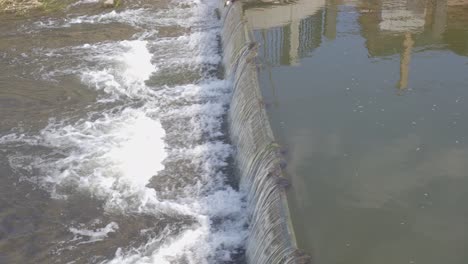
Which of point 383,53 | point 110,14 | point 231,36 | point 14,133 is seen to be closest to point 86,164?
point 14,133

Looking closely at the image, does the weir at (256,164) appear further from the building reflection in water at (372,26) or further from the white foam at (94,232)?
the white foam at (94,232)

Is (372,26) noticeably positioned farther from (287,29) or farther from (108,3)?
(108,3)

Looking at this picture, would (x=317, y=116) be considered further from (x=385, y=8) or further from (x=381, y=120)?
(x=385, y=8)

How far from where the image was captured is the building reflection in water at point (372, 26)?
1016 cm

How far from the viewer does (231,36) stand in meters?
11.2

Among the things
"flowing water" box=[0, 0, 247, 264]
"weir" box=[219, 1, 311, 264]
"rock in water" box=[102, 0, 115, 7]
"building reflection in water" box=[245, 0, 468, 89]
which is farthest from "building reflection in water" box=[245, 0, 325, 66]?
"rock in water" box=[102, 0, 115, 7]

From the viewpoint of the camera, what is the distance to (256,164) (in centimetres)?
702

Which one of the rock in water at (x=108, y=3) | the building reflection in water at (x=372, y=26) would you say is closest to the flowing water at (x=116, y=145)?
the rock in water at (x=108, y=3)

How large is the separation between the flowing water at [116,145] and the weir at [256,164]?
1.09 feet

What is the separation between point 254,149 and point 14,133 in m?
4.78

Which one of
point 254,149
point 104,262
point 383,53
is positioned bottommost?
point 104,262

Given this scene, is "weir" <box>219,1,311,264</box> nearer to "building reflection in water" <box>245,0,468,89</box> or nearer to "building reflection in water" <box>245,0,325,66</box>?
"building reflection in water" <box>245,0,325,66</box>

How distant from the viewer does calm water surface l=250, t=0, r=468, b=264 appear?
605cm

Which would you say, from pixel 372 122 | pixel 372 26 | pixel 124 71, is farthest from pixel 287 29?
pixel 372 122
